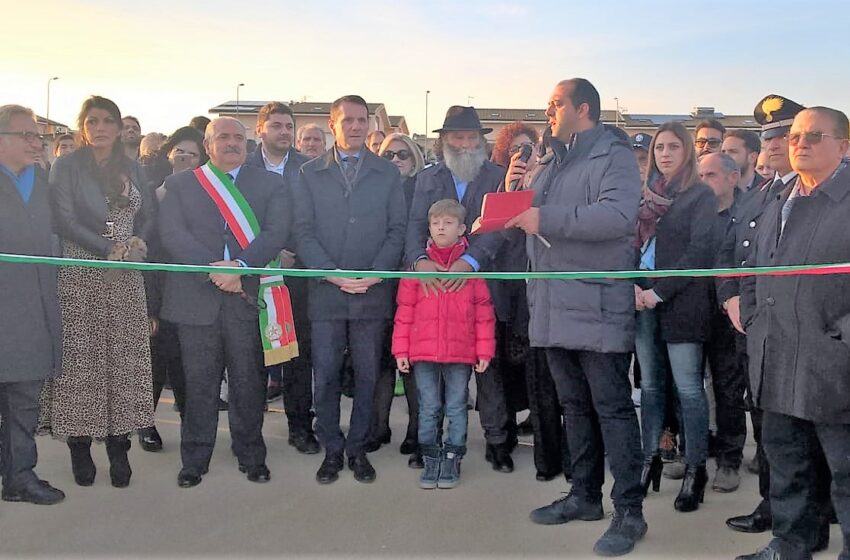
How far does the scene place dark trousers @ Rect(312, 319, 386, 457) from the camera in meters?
4.36

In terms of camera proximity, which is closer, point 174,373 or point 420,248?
point 420,248

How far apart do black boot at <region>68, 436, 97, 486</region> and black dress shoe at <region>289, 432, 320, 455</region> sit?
3.95 feet

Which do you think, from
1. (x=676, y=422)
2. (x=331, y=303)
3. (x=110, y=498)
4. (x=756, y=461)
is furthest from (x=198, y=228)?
(x=756, y=461)

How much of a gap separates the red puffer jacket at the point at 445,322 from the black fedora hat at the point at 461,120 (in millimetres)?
796

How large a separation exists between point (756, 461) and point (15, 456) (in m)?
4.00

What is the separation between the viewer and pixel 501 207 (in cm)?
334

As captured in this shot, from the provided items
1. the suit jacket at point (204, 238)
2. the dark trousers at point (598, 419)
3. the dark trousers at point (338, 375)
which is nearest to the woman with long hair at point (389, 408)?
the dark trousers at point (338, 375)

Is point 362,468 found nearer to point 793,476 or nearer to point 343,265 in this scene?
point 343,265

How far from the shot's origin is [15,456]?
12.7 ft

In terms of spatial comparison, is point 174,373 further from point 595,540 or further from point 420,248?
point 595,540

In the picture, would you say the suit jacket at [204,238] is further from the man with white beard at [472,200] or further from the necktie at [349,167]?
the man with white beard at [472,200]

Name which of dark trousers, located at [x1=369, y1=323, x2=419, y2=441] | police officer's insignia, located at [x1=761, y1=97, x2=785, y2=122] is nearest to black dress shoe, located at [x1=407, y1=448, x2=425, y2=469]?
dark trousers, located at [x1=369, y1=323, x2=419, y2=441]

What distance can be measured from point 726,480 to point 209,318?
2.91 meters

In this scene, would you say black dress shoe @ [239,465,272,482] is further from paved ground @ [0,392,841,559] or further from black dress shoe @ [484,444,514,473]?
black dress shoe @ [484,444,514,473]
